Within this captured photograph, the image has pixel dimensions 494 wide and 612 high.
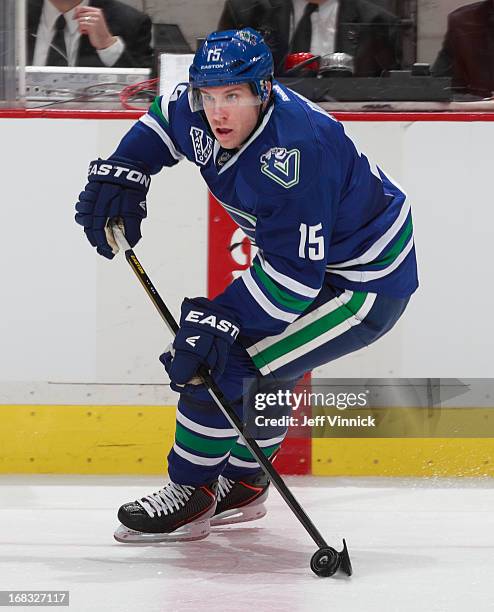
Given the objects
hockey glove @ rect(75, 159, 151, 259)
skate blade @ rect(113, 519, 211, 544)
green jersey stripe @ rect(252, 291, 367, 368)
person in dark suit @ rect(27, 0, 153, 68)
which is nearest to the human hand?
person in dark suit @ rect(27, 0, 153, 68)

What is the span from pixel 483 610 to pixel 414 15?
1.96 m

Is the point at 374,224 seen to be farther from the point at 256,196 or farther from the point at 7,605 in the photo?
the point at 7,605

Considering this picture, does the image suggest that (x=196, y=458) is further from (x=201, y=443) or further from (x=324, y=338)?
(x=324, y=338)

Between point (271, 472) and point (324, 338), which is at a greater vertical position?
point (324, 338)

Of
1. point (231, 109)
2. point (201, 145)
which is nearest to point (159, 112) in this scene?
point (201, 145)

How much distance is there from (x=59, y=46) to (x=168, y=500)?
59.4 inches

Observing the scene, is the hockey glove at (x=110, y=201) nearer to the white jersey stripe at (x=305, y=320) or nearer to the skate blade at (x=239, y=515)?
the white jersey stripe at (x=305, y=320)

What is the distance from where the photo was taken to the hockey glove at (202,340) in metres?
2.57

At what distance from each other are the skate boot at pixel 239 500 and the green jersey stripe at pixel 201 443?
252 millimetres

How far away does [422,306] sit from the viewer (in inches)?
142

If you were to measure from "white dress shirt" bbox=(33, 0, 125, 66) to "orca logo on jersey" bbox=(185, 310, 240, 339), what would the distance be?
4.49 feet

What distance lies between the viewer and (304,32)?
3725mm

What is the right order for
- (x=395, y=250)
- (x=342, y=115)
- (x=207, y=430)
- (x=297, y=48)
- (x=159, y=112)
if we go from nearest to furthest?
1. (x=207, y=430)
2. (x=395, y=250)
3. (x=159, y=112)
4. (x=342, y=115)
5. (x=297, y=48)

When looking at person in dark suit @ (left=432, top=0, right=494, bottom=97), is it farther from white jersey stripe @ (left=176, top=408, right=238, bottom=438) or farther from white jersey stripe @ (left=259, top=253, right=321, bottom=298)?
white jersey stripe @ (left=176, top=408, right=238, bottom=438)
